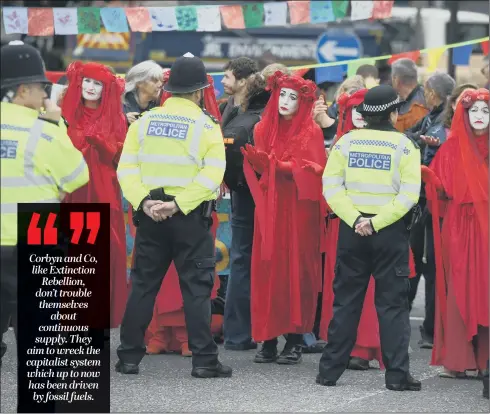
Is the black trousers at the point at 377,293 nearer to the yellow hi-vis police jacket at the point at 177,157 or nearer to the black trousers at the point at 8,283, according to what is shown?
the yellow hi-vis police jacket at the point at 177,157

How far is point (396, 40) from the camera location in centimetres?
2588

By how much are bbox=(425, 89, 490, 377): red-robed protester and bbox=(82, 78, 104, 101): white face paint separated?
245 centimetres

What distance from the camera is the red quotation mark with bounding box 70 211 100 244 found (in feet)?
25.1

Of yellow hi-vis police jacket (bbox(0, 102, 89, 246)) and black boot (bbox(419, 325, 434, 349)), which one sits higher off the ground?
yellow hi-vis police jacket (bbox(0, 102, 89, 246))

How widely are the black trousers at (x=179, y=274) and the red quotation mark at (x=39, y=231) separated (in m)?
1.65

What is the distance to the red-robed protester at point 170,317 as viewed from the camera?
32.6ft

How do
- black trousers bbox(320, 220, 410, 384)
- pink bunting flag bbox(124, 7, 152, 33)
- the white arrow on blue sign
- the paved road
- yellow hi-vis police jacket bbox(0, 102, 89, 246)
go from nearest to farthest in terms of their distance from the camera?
1. yellow hi-vis police jacket bbox(0, 102, 89, 246)
2. the paved road
3. black trousers bbox(320, 220, 410, 384)
4. pink bunting flag bbox(124, 7, 152, 33)
5. the white arrow on blue sign

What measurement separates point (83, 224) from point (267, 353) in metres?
2.42

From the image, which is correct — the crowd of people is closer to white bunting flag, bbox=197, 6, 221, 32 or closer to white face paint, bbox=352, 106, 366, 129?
white face paint, bbox=352, 106, 366, 129

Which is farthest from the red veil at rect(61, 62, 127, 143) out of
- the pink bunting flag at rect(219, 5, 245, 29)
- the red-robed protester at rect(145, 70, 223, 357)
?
the pink bunting flag at rect(219, 5, 245, 29)

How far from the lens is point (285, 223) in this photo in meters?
9.80

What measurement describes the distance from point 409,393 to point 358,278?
2.48ft

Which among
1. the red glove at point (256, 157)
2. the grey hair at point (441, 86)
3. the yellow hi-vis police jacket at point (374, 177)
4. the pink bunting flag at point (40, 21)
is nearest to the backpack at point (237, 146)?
the red glove at point (256, 157)

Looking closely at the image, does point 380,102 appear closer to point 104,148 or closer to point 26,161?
point 104,148
